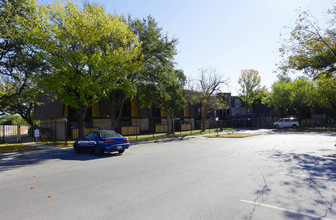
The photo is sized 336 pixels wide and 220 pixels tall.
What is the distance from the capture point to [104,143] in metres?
12.5

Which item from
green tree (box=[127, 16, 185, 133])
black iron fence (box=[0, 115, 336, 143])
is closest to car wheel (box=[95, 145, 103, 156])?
black iron fence (box=[0, 115, 336, 143])

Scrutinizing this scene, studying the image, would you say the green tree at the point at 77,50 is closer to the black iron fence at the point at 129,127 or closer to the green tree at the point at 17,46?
the green tree at the point at 17,46

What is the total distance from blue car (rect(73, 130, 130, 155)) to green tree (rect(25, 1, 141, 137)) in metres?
4.29

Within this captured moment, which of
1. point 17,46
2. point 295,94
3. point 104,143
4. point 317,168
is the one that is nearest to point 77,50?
point 17,46

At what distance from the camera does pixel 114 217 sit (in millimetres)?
4070

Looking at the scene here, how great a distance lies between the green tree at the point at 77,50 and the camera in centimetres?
1617

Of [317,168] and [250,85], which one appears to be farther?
[250,85]

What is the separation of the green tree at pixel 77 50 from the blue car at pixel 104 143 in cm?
429

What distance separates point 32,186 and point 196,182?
15.6 ft

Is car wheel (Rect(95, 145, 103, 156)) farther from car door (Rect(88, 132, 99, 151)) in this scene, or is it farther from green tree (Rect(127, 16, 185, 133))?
green tree (Rect(127, 16, 185, 133))

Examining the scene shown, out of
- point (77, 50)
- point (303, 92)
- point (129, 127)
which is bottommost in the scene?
point (129, 127)

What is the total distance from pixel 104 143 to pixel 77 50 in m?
8.89

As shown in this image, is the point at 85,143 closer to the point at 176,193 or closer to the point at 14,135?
the point at 176,193

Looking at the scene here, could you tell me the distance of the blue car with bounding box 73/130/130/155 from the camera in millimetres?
12548
